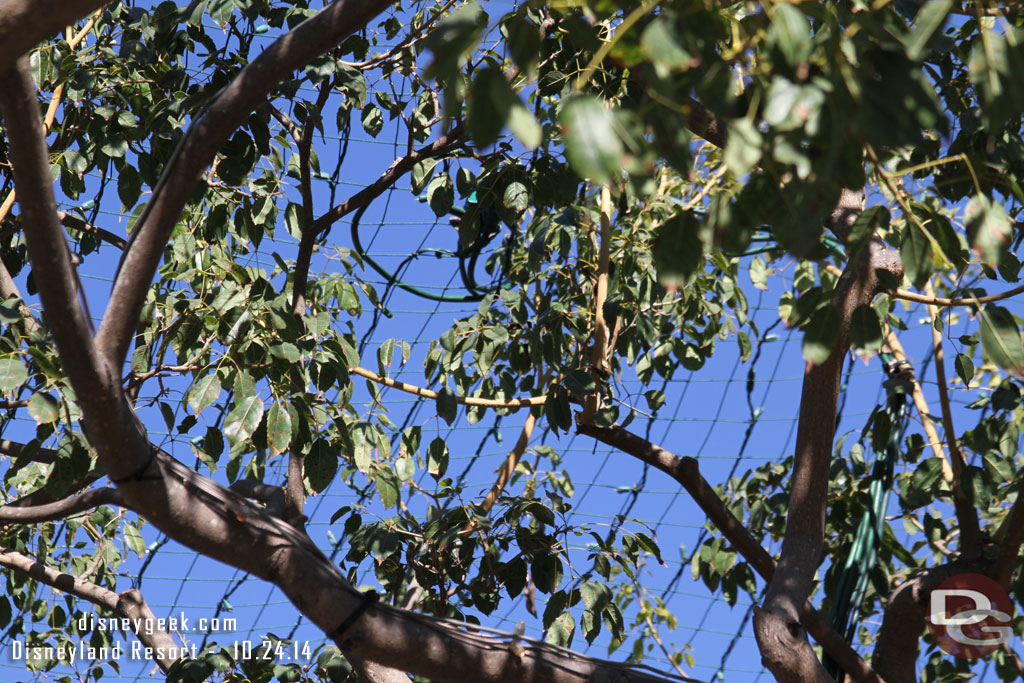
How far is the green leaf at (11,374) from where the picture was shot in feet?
5.17

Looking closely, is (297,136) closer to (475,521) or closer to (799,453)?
(475,521)

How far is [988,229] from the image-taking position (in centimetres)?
95

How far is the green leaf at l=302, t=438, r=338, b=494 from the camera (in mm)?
1790

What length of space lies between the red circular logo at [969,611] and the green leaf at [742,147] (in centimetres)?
137

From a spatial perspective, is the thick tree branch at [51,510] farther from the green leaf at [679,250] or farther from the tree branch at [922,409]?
the tree branch at [922,409]

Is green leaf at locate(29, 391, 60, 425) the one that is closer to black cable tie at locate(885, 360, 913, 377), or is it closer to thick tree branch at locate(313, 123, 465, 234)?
thick tree branch at locate(313, 123, 465, 234)

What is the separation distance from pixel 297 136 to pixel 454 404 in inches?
24.1

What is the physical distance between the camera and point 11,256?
2.30m

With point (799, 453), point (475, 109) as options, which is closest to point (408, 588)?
point (799, 453)

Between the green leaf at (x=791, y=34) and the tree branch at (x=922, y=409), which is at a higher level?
the tree branch at (x=922, y=409)

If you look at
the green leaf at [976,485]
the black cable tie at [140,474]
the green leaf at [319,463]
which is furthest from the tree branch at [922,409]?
the black cable tie at [140,474]

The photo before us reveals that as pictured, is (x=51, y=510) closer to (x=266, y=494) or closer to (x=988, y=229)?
(x=266, y=494)

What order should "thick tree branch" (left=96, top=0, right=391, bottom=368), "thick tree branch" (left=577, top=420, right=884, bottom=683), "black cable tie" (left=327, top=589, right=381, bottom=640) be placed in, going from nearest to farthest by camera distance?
"thick tree branch" (left=96, top=0, right=391, bottom=368) < "black cable tie" (left=327, top=589, right=381, bottom=640) < "thick tree branch" (left=577, top=420, right=884, bottom=683)

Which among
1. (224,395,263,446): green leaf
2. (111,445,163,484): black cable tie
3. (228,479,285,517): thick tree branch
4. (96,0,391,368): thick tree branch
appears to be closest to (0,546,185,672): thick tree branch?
(228,479,285,517): thick tree branch
